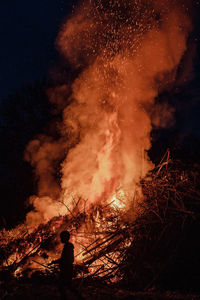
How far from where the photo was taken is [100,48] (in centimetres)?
833

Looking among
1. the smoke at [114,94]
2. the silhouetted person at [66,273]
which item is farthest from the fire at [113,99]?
the silhouetted person at [66,273]

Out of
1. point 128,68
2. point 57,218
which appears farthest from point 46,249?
point 128,68

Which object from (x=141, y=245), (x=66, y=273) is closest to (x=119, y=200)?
(x=141, y=245)

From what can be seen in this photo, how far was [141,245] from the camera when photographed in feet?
17.4

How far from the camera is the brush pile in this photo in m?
4.93

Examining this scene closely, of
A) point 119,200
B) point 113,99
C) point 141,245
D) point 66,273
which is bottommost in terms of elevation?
point 66,273

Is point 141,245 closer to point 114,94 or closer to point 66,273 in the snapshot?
point 66,273

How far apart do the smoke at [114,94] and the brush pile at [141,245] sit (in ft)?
2.98

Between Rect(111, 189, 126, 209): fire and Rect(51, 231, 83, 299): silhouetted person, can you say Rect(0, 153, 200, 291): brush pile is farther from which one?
Rect(51, 231, 83, 299): silhouetted person

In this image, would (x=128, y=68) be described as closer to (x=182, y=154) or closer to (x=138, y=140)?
(x=138, y=140)

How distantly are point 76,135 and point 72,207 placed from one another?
4177mm

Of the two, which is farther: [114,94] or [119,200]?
[114,94]

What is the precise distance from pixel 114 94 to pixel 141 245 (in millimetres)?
5418

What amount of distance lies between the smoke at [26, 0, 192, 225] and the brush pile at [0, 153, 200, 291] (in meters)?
0.91
